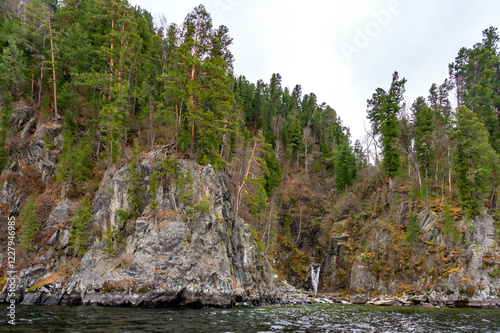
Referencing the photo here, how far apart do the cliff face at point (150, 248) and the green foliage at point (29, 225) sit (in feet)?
2.83

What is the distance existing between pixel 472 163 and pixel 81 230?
45.8 m

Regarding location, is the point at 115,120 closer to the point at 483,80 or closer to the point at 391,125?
the point at 391,125

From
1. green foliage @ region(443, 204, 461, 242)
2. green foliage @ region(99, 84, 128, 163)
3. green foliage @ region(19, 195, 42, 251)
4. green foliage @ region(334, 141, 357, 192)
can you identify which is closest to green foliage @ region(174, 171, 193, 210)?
green foliage @ region(99, 84, 128, 163)

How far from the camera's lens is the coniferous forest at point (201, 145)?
3200cm

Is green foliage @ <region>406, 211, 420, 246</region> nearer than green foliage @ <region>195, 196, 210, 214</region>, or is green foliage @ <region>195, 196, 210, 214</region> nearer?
green foliage @ <region>195, 196, 210, 214</region>

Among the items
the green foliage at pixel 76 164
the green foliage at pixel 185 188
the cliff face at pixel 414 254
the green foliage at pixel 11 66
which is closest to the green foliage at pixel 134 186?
the green foliage at pixel 185 188

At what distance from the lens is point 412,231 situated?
40688 millimetres

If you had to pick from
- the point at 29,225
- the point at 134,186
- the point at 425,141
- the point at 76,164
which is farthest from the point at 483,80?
the point at 29,225

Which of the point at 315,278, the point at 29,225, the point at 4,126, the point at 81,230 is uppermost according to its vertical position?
the point at 4,126

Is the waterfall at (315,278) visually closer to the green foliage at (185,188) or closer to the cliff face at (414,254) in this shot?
the cliff face at (414,254)

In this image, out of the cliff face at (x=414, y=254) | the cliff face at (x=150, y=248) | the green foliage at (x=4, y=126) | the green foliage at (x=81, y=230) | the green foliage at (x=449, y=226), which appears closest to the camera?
the cliff face at (x=150, y=248)

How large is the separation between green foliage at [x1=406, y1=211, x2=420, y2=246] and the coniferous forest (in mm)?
169

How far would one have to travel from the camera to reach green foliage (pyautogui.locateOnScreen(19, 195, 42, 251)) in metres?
28.4

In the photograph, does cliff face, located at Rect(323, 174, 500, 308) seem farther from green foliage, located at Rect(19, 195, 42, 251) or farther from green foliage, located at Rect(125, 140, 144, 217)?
green foliage, located at Rect(19, 195, 42, 251)
